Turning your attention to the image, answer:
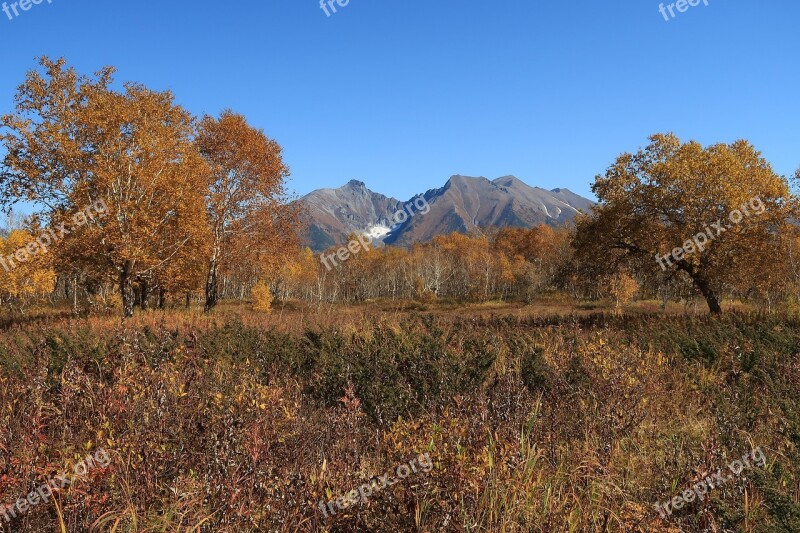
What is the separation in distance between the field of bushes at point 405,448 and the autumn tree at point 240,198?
2108 centimetres

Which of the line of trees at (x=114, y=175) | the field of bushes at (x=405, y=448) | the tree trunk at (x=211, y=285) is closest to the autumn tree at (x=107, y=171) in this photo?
the line of trees at (x=114, y=175)

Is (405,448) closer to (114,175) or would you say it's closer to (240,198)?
(114,175)

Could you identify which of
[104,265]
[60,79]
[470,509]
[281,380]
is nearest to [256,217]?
[104,265]

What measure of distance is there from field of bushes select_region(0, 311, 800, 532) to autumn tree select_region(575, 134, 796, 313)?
50.7 feet

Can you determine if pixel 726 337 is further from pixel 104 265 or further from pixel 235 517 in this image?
pixel 104 265

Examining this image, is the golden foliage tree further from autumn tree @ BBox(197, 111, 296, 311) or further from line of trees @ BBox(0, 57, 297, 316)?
autumn tree @ BBox(197, 111, 296, 311)

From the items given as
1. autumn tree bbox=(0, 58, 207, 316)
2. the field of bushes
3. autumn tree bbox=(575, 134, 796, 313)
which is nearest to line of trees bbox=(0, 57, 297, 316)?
autumn tree bbox=(0, 58, 207, 316)

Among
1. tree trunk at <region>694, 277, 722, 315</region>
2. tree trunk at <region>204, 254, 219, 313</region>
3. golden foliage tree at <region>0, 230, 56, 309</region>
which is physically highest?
golden foliage tree at <region>0, 230, 56, 309</region>

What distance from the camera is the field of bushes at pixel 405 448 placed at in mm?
3168

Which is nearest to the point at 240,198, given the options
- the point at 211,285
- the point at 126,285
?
the point at 211,285

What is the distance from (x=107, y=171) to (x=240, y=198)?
936 centimetres

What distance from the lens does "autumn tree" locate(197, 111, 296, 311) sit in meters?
28.2

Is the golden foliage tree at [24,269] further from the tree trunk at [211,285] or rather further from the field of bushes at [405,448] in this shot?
the field of bushes at [405,448]

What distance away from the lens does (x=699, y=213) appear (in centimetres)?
2133
